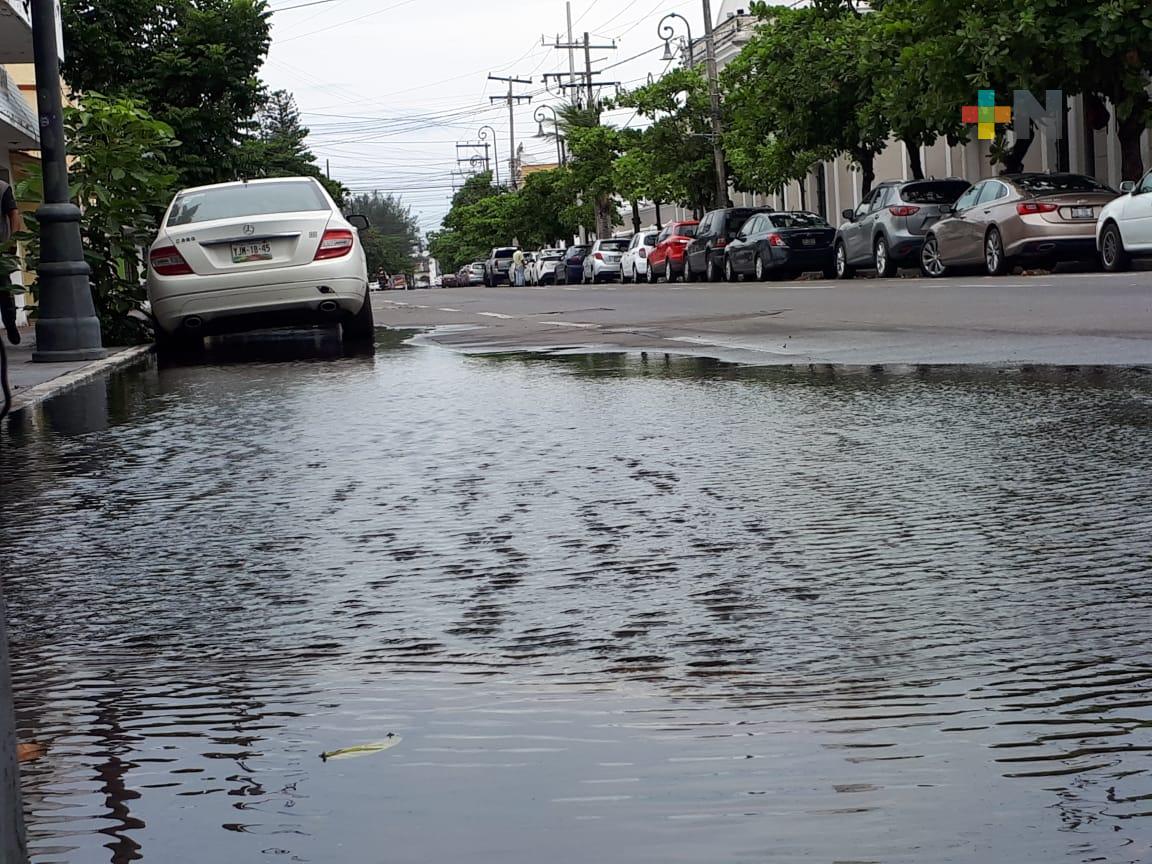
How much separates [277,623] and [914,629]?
1.50 meters

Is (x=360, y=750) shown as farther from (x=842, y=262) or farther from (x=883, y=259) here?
(x=842, y=262)

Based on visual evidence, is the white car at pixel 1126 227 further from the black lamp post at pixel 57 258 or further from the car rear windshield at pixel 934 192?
the black lamp post at pixel 57 258

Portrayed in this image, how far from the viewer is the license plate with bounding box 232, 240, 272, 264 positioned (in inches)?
586

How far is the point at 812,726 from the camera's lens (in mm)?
3271

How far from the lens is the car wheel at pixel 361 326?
15.9 metres

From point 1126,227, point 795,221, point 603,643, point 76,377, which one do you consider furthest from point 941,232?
point 603,643

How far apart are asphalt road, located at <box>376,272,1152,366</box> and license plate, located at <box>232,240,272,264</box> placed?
181 cm

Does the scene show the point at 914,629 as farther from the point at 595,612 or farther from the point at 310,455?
the point at 310,455

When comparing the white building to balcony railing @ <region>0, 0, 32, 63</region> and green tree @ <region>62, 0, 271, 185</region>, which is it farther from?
balcony railing @ <region>0, 0, 32, 63</region>

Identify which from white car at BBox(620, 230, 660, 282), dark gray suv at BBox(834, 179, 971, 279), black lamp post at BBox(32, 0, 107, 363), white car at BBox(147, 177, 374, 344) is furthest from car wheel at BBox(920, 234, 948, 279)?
white car at BBox(620, 230, 660, 282)

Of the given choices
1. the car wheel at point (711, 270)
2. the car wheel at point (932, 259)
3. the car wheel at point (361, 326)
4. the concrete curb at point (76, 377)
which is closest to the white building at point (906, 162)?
the car wheel at point (932, 259)

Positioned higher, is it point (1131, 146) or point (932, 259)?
point (1131, 146)

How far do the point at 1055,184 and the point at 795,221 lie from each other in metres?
10.4

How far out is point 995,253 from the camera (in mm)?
27531
